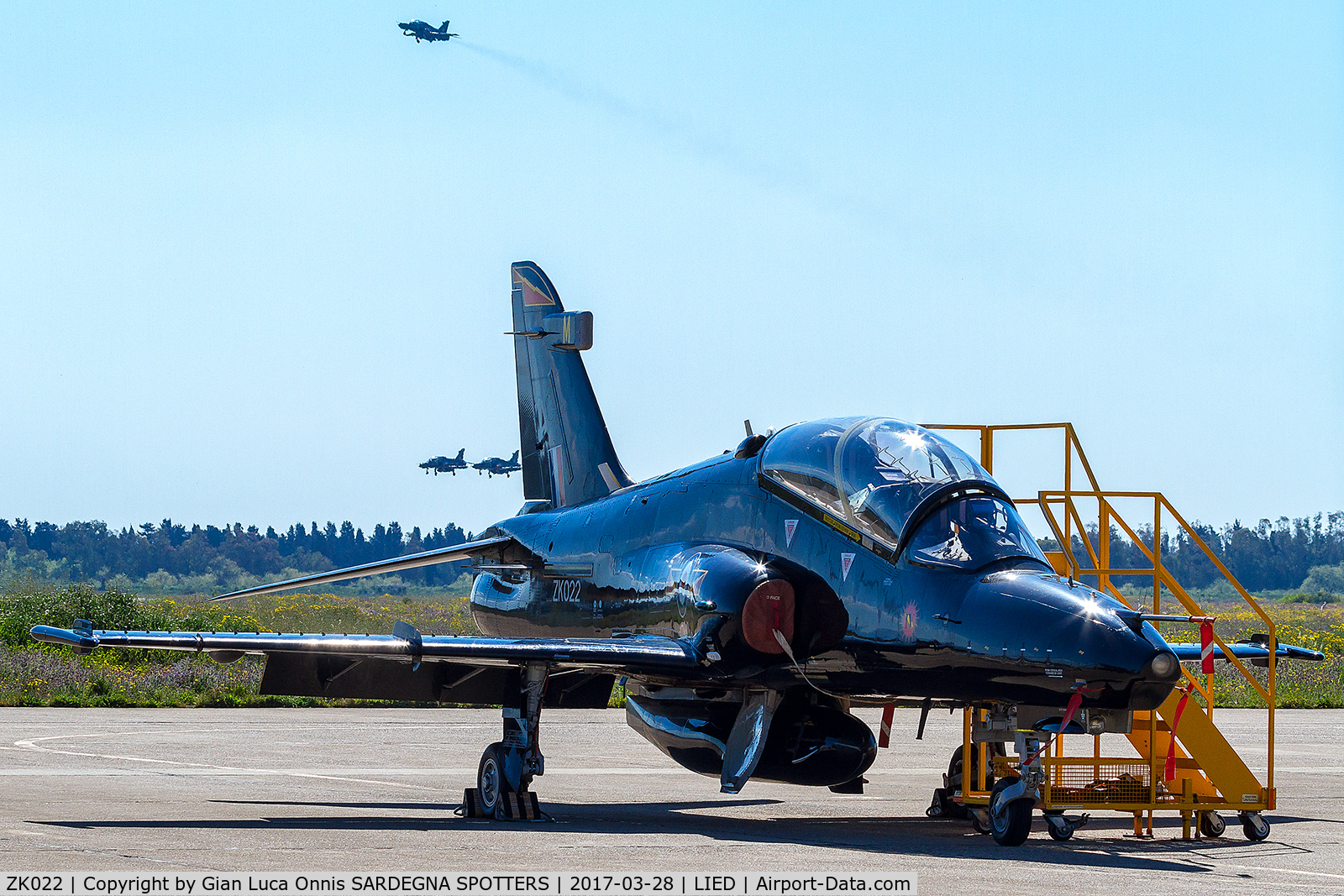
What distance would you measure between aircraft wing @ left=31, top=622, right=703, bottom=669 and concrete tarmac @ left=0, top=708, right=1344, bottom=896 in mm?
1429

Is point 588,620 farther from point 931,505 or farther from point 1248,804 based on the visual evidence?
point 1248,804

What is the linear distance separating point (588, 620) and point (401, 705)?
66.2 feet

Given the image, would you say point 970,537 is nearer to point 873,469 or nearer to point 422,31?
point 873,469

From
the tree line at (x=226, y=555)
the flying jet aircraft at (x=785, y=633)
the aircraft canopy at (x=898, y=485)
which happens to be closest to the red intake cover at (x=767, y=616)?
the flying jet aircraft at (x=785, y=633)

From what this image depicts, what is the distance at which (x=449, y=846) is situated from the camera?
11625 millimetres

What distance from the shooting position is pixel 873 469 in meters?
13.0

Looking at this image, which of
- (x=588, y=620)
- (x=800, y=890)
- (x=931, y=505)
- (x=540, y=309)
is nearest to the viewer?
(x=800, y=890)

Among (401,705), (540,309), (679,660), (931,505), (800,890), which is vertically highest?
(540,309)

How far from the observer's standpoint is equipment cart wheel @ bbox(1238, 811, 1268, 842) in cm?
1349

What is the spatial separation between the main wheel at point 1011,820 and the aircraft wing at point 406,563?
8053mm

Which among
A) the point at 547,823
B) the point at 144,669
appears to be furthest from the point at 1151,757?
the point at 144,669

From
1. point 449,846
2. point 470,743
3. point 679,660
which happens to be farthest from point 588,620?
point 470,743

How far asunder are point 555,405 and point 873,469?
8267 mm

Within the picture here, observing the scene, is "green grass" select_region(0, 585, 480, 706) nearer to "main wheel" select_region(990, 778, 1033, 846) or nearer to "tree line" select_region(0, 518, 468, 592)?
"main wheel" select_region(990, 778, 1033, 846)
